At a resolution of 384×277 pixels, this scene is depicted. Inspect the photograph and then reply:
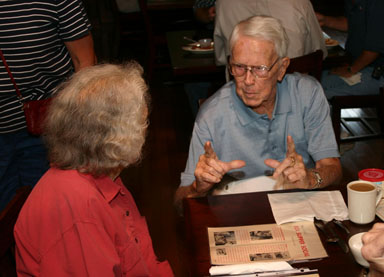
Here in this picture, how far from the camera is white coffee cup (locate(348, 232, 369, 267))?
4.53 feet

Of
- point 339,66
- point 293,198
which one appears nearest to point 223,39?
point 339,66

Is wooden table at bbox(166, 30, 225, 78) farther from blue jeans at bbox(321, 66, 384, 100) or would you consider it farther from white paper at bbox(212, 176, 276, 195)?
white paper at bbox(212, 176, 276, 195)

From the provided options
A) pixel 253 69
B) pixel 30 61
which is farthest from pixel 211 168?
→ pixel 30 61

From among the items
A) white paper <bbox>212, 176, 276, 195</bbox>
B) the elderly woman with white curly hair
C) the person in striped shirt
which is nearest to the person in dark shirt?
white paper <bbox>212, 176, 276, 195</bbox>

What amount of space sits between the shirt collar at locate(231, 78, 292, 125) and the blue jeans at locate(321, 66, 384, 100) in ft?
5.22

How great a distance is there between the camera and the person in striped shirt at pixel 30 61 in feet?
6.48

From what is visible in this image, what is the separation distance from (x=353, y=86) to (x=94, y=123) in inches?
103

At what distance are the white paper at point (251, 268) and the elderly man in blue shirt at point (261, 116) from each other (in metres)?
0.50

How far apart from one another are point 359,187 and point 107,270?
86 centimetres

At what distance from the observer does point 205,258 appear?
4.80 feet

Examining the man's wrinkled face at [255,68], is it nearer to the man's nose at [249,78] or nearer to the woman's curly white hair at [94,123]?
the man's nose at [249,78]

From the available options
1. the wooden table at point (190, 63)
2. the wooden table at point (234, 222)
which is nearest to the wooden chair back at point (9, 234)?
the wooden table at point (234, 222)

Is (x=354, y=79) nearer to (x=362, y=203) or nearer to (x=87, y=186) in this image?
(x=362, y=203)

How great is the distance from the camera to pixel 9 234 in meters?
1.42
